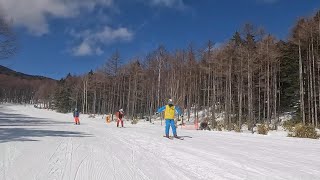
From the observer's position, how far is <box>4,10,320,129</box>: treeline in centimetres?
3225

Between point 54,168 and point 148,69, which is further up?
point 148,69

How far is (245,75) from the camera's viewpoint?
36.2 m

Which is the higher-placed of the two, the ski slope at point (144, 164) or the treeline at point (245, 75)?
the treeline at point (245, 75)

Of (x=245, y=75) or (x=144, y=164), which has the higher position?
(x=245, y=75)

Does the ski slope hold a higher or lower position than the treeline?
Answer: lower

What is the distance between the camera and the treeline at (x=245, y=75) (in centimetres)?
3225

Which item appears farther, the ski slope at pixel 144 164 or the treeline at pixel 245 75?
the treeline at pixel 245 75

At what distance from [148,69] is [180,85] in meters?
9.23

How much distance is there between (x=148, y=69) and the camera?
55656 mm

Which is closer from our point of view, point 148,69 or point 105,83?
point 148,69

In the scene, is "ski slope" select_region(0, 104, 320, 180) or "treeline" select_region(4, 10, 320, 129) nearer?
"ski slope" select_region(0, 104, 320, 180)

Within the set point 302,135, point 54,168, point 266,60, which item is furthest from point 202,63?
point 54,168

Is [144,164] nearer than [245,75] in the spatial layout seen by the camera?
Yes

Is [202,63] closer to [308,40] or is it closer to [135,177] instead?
[308,40]
